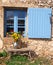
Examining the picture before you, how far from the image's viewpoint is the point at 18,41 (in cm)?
969

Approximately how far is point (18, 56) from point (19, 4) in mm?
2171

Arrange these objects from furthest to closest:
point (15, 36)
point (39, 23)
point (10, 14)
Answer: point (10, 14)
point (39, 23)
point (15, 36)

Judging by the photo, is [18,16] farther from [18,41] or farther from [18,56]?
[18,56]

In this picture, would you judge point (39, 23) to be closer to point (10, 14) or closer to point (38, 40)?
point (38, 40)

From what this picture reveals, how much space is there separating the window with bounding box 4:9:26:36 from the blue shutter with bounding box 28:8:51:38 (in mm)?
535

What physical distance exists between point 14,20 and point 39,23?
1.11m

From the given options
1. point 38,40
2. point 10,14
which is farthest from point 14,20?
point 38,40

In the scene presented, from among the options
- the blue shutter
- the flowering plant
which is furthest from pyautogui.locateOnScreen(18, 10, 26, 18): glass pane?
the flowering plant

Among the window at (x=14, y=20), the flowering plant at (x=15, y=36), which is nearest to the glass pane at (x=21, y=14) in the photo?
the window at (x=14, y=20)

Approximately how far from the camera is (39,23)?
9.62 m

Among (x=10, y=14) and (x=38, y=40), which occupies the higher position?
(x=10, y=14)

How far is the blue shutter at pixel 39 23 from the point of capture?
9.59m

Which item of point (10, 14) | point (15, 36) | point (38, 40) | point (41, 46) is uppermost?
point (10, 14)

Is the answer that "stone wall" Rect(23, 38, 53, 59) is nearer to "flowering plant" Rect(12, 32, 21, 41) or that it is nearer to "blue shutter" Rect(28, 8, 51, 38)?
"blue shutter" Rect(28, 8, 51, 38)
